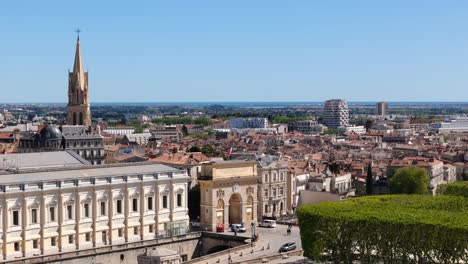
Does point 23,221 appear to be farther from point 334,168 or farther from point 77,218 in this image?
point 334,168

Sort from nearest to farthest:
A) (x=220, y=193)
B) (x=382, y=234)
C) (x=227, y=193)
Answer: (x=382, y=234), (x=220, y=193), (x=227, y=193)

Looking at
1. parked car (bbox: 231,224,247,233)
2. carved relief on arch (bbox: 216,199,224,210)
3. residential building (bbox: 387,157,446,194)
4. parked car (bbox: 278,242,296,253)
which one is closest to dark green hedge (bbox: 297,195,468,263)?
parked car (bbox: 278,242,296,253)

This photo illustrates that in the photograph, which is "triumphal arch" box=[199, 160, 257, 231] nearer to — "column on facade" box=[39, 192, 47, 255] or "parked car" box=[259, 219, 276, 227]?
"parked car" box=[259, 219, 276, 227]

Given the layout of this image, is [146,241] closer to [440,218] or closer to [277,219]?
[277,219]

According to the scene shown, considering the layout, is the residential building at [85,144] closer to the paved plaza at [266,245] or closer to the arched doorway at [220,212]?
the arched doorway at [220,212]

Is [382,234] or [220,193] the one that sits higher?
[382,234]

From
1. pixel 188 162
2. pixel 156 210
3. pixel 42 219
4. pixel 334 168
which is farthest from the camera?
pixel 334 168

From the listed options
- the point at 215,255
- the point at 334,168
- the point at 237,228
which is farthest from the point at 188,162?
the point at 215,255
